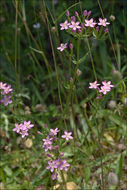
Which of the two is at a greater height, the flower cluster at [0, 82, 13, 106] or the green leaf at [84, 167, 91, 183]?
the flower cluster at [0, 82, 13, 106]

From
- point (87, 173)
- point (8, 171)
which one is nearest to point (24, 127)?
point (87, 173)

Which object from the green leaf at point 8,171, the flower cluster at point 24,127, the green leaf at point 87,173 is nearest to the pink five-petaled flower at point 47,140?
the flower cluster at point 24,127

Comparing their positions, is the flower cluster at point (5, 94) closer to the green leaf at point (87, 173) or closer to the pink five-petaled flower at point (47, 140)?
the pink five-petaled flower at point (47, 140)

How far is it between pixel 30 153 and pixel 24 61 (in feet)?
2.72

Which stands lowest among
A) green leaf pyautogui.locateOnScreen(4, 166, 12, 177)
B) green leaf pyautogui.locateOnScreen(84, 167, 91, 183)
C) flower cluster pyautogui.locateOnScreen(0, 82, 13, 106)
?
green leaf pyautogui.locateOnScreen(84, 167, 91, 183)

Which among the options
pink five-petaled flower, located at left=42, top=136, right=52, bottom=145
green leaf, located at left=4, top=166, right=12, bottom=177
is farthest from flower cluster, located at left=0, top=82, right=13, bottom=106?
green leaf, located at left=4, top=166, right=12, bottom=177

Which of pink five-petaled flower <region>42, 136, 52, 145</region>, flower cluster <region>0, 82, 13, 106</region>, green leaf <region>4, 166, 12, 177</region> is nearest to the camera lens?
pink five-petaled flower <region>42, 136, 52, 145</region>

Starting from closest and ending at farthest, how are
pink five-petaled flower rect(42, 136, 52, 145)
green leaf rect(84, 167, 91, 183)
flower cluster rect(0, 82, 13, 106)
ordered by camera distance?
pink five-petaled flower rect(42, 136, 52, 145)
flower cluster rect(0, 82, 13, 106)
green leaf rect(84, 167, 91, 183)

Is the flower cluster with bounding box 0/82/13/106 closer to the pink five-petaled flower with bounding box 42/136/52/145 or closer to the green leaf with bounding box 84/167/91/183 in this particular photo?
the pink five-petaled flower with bounding box 42/136/52/145

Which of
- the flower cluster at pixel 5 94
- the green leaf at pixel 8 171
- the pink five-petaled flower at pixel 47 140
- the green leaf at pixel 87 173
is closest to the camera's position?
the pink five-petaled flower at pixel 47 140

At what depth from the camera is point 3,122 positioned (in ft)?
5.72

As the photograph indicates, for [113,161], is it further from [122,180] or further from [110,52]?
[110,52]

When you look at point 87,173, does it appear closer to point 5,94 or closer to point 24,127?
point 24,127

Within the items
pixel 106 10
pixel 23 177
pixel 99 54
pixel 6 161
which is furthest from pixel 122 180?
pixel 106 10
